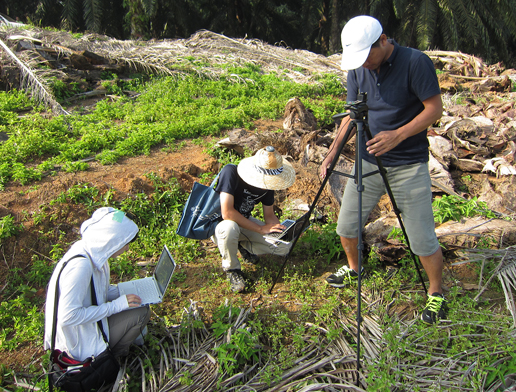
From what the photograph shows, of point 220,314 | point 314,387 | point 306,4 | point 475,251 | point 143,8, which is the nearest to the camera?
point 314,387

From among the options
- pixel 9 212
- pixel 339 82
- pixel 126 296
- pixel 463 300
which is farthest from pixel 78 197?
pixel 339 82

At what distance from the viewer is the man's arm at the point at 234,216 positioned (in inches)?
140

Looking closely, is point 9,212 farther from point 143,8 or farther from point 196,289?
point 143,8

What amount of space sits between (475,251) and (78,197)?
443cm

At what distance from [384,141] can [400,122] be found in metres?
0.29

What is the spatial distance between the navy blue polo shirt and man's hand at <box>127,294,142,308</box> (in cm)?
215

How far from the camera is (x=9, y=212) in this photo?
4305 mm

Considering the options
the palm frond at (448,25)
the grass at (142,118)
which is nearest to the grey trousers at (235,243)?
the grass at (142,118)

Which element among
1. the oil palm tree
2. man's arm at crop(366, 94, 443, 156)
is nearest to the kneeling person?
man's arm at crop(366, 94, 443, 156)

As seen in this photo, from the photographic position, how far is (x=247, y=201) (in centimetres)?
383

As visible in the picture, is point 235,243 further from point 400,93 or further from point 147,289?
point 400,93

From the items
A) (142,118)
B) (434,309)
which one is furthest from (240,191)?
(142,118)

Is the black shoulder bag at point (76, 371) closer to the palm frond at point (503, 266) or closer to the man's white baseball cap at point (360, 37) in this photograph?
the man's white baseball cap at point (360, 37)

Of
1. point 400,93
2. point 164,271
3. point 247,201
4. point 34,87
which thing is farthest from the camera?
point 34,87
